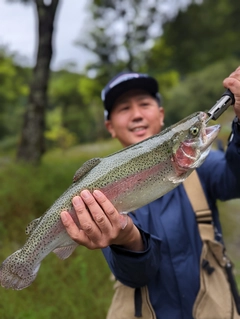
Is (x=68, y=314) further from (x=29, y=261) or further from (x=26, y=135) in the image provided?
(x=26, y=135)

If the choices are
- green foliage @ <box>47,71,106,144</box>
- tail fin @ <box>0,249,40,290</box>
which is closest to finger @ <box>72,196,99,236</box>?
tail fin @ <box>0,249,40,290</box>

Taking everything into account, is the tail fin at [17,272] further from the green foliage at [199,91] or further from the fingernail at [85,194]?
the green foliage at [199,91]

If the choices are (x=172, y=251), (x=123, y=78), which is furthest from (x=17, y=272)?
(x=123, y=78)

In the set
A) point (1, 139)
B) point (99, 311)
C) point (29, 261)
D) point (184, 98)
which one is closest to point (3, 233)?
point (99, 311)

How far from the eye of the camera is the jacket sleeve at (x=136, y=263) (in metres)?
1.88

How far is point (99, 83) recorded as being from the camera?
18781mm

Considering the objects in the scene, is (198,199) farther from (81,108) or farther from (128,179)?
(81,108)

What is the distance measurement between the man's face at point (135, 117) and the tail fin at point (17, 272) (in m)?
1.12

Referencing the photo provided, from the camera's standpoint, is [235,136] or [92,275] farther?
[92,275]

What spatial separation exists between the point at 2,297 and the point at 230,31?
54.1ft

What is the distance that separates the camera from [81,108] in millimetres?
37094

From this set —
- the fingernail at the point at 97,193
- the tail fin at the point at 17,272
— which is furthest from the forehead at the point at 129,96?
the tail fin at the point at 17,272

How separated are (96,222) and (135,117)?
97 centimetres

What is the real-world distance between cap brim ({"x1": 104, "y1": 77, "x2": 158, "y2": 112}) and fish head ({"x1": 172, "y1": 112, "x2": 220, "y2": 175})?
86 cm
